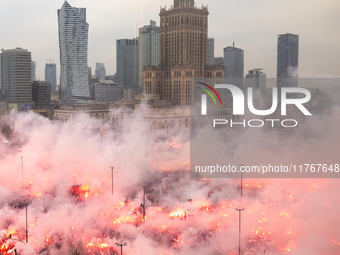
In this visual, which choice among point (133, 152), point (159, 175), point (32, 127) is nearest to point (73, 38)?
point (32, 127)

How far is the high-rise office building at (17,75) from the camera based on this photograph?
11406cm

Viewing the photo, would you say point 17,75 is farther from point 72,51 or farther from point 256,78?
point 256,78

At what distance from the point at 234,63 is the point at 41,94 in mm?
63352

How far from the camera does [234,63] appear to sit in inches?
4956

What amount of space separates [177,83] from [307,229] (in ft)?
190

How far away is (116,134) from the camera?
64.3m

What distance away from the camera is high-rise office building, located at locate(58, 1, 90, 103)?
361 ft

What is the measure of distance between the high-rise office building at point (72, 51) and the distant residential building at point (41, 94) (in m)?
6.81

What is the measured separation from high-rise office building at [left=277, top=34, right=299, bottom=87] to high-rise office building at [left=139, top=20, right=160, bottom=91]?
71.5 meters

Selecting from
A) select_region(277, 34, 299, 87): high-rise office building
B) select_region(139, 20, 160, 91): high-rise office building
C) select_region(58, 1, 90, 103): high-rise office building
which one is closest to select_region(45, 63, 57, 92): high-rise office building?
select_region(139, 20, 160, 91): high-rise office building

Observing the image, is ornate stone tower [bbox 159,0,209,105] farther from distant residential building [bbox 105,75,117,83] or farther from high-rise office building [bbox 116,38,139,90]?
distant residential building [bbox 105,75,117,83]

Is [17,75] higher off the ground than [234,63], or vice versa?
[234,63]

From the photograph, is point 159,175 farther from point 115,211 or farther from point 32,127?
point 32,127

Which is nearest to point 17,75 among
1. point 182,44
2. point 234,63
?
point 182,44
